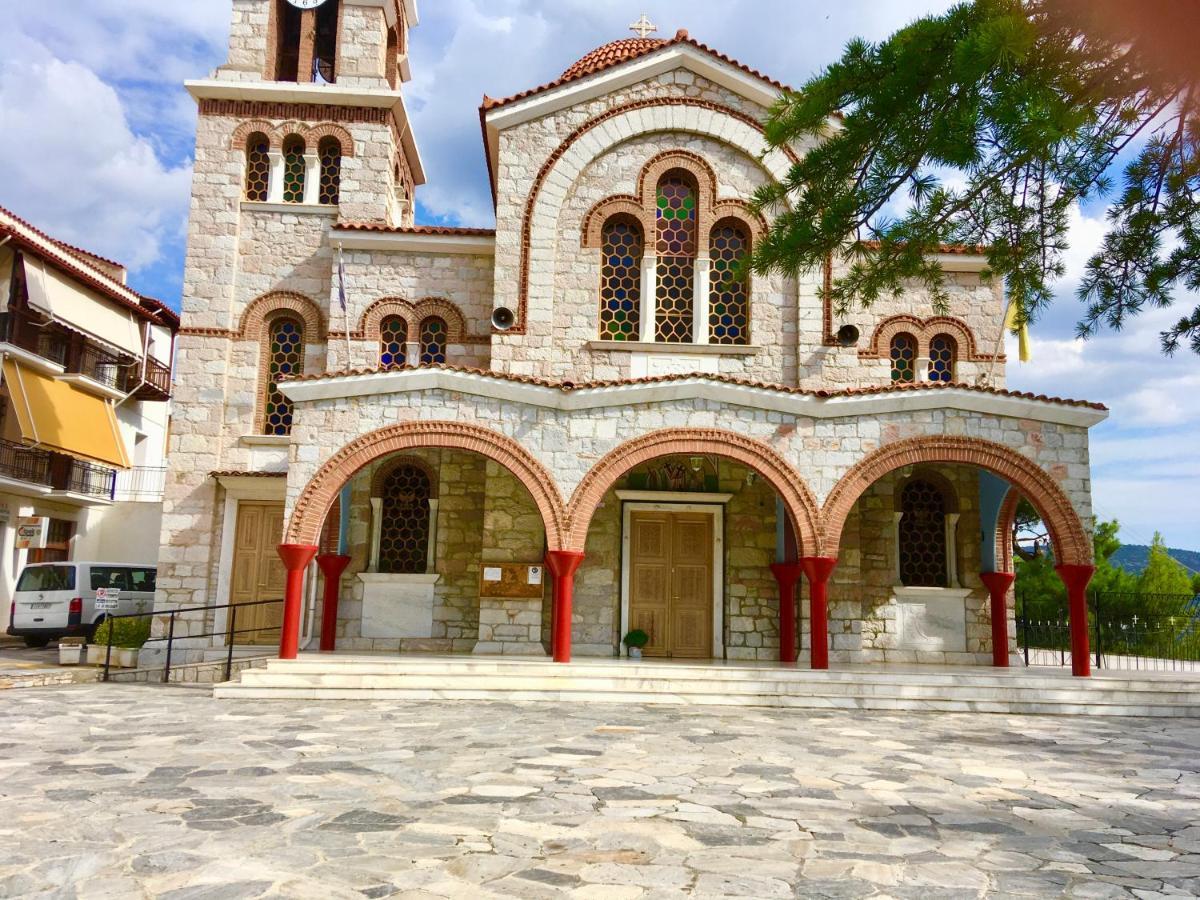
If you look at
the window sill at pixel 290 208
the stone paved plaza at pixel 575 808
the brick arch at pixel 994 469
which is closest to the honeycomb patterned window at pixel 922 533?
the brick arch at pixel 994 469

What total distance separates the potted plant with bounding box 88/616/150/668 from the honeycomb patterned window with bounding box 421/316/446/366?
6030 millimetres

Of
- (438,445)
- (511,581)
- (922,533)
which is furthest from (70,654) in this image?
(922,533)

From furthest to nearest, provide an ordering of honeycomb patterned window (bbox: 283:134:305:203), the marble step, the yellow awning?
1. the yellow awning
2. honeycomb patterned window (bbox: 283:134:305:203)
3. the marble step

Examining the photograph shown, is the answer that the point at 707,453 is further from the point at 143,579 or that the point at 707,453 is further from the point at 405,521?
the point at 143,579

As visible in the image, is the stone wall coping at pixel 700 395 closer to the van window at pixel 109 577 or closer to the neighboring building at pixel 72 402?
the van window at pixel 109 577

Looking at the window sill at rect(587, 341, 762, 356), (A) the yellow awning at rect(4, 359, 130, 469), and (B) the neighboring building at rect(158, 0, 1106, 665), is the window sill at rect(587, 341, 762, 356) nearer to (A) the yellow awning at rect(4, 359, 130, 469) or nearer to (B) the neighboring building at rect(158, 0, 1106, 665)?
(B) the neighboring building at rect(158, 0, 1106, 665)

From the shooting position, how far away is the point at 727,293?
15.2 meters

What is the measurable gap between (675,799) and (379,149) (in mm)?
13076

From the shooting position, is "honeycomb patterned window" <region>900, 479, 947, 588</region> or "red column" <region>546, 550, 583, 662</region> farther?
"honeycomb patterned window" <region>900, 479, 947, 588</region>

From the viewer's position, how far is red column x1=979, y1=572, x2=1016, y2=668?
1412 cm

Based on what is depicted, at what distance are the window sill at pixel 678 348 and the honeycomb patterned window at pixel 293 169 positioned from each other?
5866mm

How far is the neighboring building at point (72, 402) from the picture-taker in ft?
72.7

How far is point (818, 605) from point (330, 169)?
425 inches

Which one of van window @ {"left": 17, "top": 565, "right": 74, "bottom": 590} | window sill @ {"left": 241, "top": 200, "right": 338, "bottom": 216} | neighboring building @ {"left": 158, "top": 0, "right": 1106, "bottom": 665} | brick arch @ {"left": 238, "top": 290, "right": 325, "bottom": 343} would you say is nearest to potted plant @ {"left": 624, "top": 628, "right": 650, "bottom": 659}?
neighboring building @ {"left": 158, "top": 0, "right": 1106, "bottom": 665}
